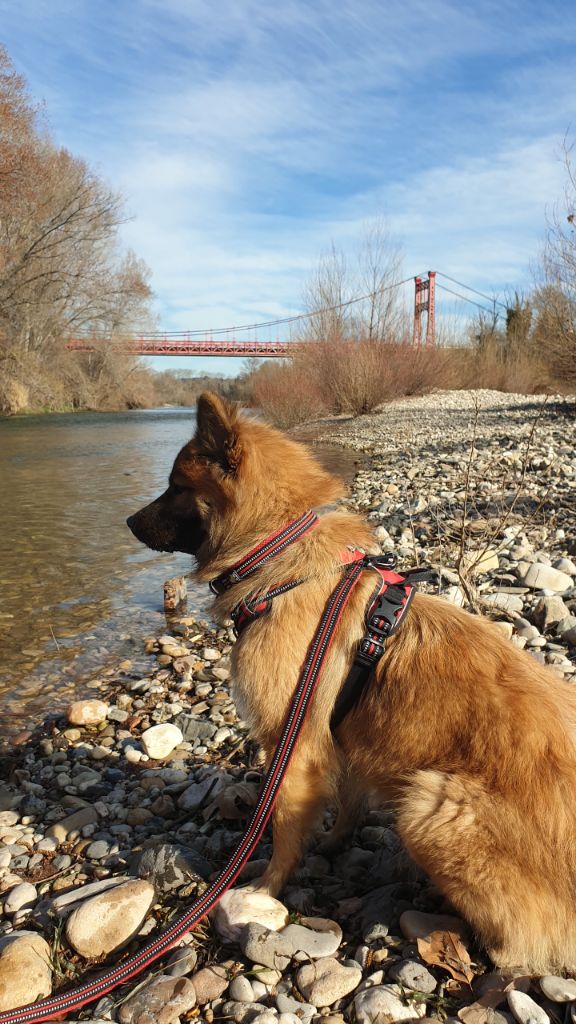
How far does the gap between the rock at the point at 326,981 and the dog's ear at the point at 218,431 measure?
6.77 ft

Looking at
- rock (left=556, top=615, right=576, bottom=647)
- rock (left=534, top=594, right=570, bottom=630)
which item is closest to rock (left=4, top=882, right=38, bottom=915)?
rock (left=556, top=615, right=576, bottom=647)

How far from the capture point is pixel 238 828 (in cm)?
339

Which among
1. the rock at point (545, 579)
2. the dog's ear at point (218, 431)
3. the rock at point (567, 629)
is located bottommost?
→ the rock at point (567, 629)

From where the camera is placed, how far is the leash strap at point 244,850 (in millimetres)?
2256

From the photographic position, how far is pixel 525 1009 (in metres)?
2.16

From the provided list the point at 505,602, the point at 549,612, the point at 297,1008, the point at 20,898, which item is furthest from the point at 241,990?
the point at 505,602

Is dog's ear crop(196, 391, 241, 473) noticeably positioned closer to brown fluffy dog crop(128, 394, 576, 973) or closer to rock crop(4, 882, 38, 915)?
brown fluffy dog crop(128, 394, 576, 973)

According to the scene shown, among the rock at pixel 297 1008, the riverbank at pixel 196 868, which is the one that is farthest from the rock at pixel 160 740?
the rock at pixel 297 1008

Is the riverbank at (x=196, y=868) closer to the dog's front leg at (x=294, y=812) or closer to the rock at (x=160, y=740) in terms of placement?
the rock at (x=160, y=740)

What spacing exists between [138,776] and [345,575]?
83.1 inches

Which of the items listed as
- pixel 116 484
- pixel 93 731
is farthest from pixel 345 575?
pixel 116 484

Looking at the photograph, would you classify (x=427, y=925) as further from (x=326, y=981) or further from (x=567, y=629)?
(x=567, y=629)

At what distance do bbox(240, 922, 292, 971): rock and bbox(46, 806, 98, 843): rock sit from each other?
1338 mm

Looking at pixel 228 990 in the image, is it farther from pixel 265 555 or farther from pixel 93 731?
pixel 93 731
